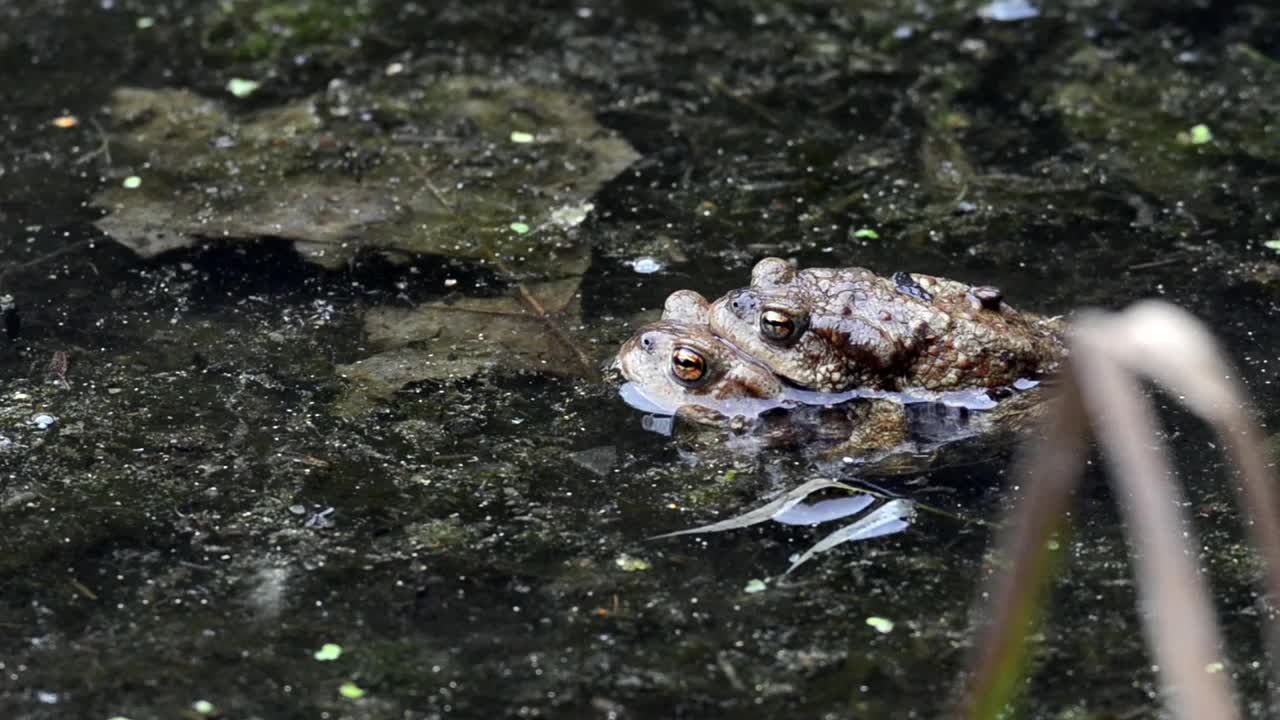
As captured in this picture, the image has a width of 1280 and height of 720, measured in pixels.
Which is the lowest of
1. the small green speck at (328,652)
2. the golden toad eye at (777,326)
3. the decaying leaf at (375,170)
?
the decaying leaf at (375,170)

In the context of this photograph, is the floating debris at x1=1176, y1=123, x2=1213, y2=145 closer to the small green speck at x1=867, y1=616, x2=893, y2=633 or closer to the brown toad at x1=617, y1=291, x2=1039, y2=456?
the brown toad at x1=617, y1=291, x2=1039, y2=456

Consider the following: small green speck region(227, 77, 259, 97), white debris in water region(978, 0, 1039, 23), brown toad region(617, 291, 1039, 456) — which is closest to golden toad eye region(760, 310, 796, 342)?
brown toad region(617, 291, 1039, 456)

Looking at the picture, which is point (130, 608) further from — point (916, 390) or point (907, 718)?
point (916, 390)

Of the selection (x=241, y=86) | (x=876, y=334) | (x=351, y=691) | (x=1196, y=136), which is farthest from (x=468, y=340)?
(x=1196, y=136)

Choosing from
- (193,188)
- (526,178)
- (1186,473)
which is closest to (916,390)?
(1186,473)

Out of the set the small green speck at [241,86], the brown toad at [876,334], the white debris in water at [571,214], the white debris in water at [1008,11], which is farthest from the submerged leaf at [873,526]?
Answer: the white debris in water at [1008,11]

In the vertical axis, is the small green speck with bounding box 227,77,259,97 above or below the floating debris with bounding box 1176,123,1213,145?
below

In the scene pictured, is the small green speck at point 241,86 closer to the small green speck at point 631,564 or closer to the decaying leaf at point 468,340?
the decaying leaf at point 468,340
